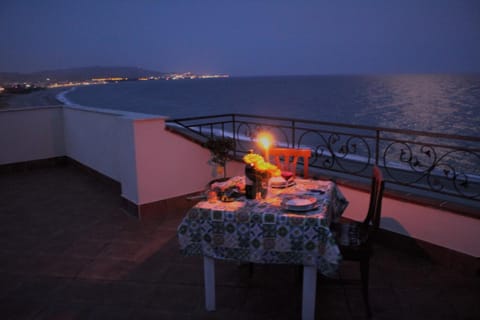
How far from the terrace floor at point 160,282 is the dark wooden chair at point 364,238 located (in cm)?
15

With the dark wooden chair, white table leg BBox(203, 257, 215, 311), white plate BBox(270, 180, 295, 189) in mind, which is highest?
white plate BBox(270, 180, 295, 189)

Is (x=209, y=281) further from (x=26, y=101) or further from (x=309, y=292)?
(x=26, y=101)

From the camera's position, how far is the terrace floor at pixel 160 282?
9.02ft

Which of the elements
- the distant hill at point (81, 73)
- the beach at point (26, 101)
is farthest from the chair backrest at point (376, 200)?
the distant hill at point (81, 73)

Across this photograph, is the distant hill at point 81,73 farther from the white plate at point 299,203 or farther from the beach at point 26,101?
the white plate at point 299,203

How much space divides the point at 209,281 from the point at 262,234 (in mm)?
584

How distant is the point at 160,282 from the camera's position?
3164 millimetres

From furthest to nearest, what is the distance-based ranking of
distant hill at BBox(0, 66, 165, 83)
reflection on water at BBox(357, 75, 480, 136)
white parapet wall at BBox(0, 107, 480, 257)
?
distant hill at BBox(0, 66, 165, 83) < reflection on water at BBox(357, 75, 480, 136) < white parapet wall at BBox(0, 107, 480, 257)

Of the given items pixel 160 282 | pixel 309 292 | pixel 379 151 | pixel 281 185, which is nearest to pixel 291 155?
pixel 281 185

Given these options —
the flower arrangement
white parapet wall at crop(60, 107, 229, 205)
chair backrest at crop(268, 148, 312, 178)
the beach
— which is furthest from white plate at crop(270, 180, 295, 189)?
the beach

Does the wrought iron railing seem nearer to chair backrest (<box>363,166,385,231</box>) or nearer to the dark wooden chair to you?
chair backrest (<box>363,166,385,231</box>)

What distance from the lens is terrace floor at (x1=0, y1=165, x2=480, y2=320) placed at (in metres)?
2.75

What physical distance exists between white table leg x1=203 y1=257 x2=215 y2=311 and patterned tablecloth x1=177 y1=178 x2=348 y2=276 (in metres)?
0.11

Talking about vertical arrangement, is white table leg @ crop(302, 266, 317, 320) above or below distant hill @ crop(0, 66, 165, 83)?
below
